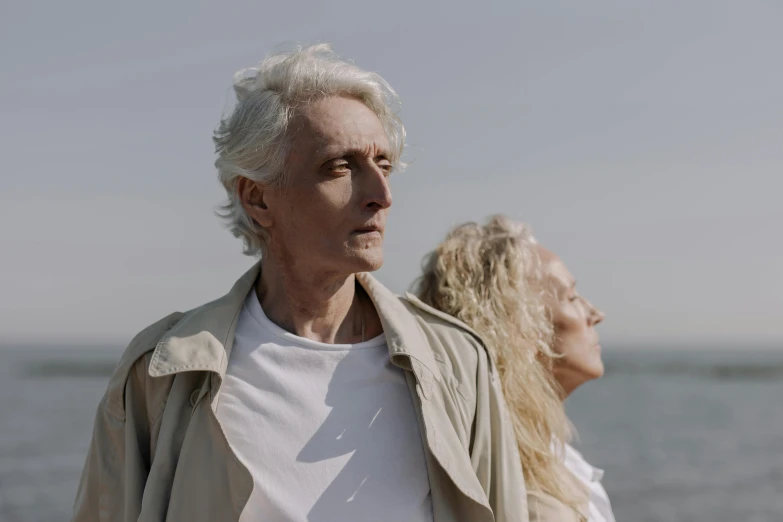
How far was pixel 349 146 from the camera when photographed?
98.7 inches

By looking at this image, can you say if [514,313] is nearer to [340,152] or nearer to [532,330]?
[532,330]

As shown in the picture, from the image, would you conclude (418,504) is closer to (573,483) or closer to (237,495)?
(237,495)

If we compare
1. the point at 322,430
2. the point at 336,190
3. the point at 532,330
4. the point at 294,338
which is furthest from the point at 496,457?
the point at 336,190

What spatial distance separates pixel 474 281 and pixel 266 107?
3.52ft

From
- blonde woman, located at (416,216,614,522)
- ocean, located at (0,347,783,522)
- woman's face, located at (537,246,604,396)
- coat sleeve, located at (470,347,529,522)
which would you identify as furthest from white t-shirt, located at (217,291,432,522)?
ocean, located at (0,347,783,522)

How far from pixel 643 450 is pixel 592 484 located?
40.8 feet

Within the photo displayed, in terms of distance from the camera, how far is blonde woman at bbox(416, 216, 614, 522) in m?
2.98

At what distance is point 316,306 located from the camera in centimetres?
261

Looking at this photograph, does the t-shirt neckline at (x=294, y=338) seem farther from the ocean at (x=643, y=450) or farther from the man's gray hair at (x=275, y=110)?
the ocean at (x=643, y=450)

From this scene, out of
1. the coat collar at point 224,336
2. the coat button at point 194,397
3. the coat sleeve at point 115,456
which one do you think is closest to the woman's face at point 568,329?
the coat collar at point 224,336

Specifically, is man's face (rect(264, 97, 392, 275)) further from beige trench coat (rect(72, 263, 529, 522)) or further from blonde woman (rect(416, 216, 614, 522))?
blonde woman (rect(416, 216, 614, 522))

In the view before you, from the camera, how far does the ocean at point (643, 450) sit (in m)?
10.4

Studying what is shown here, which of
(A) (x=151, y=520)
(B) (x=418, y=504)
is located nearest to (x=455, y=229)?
(B) (x=418, y=504)

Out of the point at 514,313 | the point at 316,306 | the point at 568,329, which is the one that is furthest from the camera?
the point at 568,329
